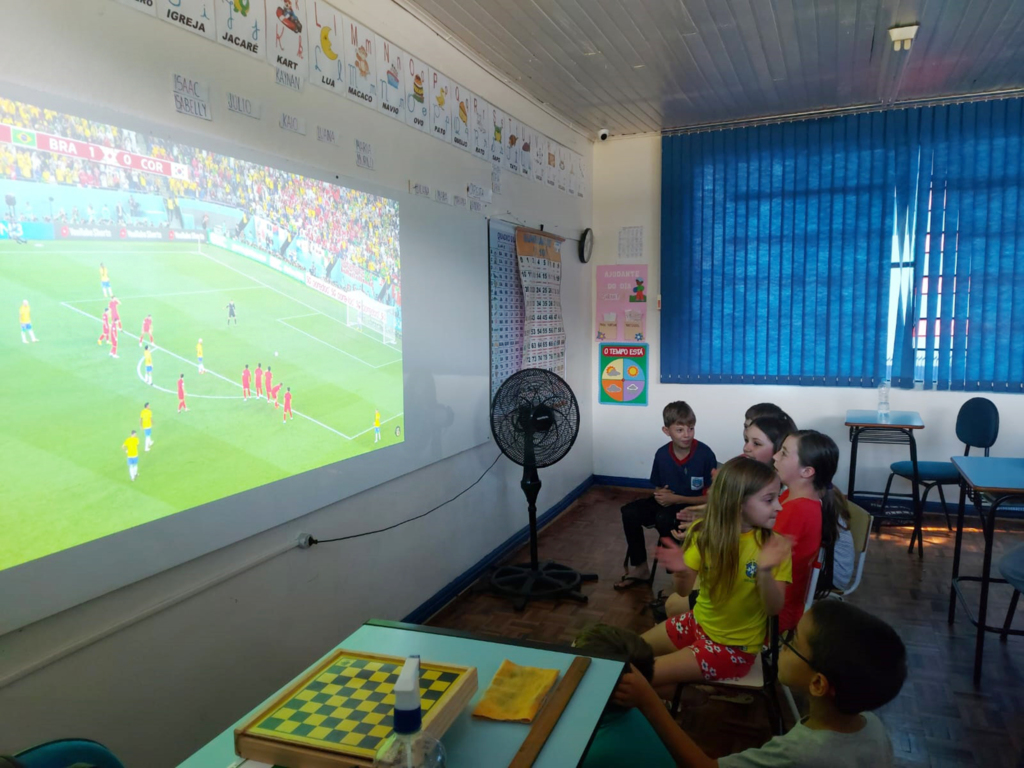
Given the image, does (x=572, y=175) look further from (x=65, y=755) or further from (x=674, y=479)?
(x=65, y=755)

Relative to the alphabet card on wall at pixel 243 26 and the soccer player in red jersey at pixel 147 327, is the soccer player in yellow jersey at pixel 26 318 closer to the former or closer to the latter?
the soccer player in red jersey at pixel 147 327

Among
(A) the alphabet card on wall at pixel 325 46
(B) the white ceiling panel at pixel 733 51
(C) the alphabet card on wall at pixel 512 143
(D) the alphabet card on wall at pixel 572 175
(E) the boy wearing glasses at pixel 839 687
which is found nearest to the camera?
(E) the boy wearing glasses at pixel 839 687

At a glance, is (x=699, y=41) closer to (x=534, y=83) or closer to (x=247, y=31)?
(x=534, y=83)

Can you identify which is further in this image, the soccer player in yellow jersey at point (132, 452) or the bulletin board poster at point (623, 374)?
the bulletin board poster at point (623, 374)

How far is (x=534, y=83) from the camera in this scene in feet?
14.4

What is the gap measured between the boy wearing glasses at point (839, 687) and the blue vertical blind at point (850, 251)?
173 inches

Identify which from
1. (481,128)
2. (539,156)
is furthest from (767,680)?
(539,156)

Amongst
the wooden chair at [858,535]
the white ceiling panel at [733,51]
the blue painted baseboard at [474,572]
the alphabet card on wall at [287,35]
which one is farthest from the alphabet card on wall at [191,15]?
the wooden chair at [858,535]

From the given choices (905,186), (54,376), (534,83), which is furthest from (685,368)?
(54,376)

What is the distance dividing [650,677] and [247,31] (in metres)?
2.34

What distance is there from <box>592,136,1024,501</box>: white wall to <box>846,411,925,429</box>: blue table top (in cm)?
44

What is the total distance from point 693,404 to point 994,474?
284cm

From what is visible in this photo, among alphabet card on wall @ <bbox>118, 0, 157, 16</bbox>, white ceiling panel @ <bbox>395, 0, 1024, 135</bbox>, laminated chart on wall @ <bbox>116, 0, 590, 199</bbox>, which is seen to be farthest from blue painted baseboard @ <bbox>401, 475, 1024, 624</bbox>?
white ceiling panel @ <bbox>395, 0, 1024, 135</bbox>

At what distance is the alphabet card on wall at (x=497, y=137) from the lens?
409cm
